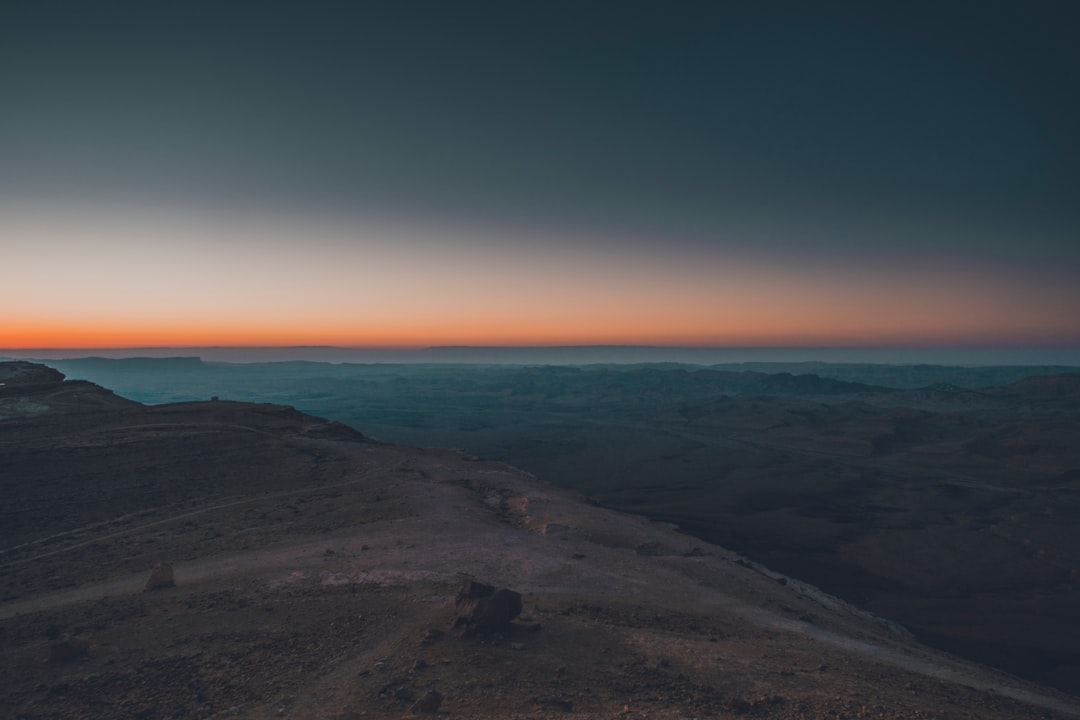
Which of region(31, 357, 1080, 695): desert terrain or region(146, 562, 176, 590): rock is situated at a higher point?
region(146, 562, 176, 590): rock

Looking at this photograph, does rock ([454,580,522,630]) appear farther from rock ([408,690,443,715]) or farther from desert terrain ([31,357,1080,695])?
desert terrain ([31,357,1080,695])

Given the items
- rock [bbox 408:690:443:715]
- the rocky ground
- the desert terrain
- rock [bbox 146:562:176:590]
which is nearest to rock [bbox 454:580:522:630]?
the rocky ground

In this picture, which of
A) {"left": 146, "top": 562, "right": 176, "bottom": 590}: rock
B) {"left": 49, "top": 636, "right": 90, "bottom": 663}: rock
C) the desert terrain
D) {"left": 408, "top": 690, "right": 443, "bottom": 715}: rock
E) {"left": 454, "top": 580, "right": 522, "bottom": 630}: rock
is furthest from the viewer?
the desert terrain

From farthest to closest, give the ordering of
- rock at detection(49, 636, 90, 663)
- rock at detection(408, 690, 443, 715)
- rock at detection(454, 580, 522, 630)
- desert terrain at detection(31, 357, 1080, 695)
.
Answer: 1. desert terrain at detection(31, 357, 1080, 695)
2. rock at detection(454, 580, 522, 630)
3. rock at detection(49, 636, 90, 663)
4. rock at detection(408, 690, 443, 715)

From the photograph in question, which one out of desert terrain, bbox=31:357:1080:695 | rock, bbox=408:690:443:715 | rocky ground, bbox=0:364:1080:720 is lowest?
desert terrain, bbox=31:357:1080:695

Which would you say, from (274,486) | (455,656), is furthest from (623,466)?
(455,656)
